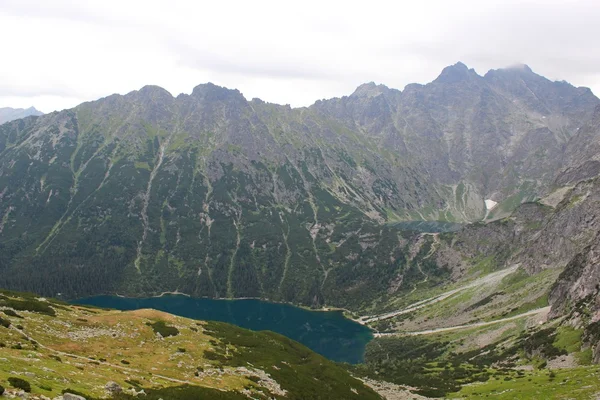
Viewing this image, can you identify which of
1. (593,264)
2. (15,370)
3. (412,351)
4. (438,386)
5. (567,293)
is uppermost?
(15,370)

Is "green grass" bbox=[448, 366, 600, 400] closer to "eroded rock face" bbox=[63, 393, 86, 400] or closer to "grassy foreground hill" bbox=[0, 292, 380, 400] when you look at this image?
"grassy foreground hill" bbox=[0, 292, 380, 400]

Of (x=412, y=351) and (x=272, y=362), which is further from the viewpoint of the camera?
(x=412, y=351)

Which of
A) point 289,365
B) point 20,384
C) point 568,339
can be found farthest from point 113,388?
point 568,339

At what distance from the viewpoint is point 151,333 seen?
70.4 m

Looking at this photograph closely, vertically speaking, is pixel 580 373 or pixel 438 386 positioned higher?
pixel 580 373

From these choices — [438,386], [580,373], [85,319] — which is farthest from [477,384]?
[85,319]

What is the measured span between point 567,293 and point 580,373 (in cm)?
7918

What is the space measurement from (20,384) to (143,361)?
2738 cm

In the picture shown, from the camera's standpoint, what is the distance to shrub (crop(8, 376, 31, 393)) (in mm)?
31853

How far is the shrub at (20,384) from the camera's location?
105 ft

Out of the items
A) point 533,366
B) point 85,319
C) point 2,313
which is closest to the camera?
Answer: point 2,313

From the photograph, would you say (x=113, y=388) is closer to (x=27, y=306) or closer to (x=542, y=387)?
(x=27, y=306)

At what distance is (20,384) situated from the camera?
1264 inches

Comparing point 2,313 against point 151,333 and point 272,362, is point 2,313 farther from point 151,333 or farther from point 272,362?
point 272,362
